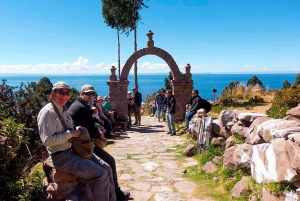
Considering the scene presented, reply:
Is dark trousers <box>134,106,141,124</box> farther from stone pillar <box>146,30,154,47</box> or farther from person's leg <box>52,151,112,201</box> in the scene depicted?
person's leg <box>52,151,112,201</box>

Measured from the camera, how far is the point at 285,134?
12.7 ft

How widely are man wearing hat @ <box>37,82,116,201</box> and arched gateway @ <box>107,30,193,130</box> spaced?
913 cm

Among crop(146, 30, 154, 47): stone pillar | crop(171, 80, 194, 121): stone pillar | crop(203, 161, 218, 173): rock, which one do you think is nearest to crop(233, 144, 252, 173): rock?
crop(203, 161, 218, 173): rock

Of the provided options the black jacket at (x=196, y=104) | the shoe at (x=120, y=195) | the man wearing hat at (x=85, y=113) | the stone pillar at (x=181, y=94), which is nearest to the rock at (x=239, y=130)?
the shoe at (x=120, y=195)

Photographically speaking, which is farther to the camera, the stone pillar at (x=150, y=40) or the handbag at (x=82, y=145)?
the stone pillar at (x=150, y=40)

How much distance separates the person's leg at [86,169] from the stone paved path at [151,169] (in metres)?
1.33

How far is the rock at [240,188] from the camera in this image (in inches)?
172

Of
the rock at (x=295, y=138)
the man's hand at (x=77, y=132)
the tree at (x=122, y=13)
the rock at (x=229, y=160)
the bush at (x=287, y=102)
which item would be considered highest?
the tree at (x=122, y=13)

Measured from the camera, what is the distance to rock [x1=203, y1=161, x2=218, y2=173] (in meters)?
5.79

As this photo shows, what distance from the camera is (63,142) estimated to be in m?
3.28

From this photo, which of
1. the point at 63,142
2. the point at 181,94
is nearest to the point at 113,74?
the point at 181,94

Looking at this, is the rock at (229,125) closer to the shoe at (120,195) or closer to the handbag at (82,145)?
the shoe at (120,195)

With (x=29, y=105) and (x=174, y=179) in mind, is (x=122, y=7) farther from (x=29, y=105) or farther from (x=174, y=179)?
(x=174, y=179)

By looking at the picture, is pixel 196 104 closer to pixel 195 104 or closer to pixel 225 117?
pixel 195 104
